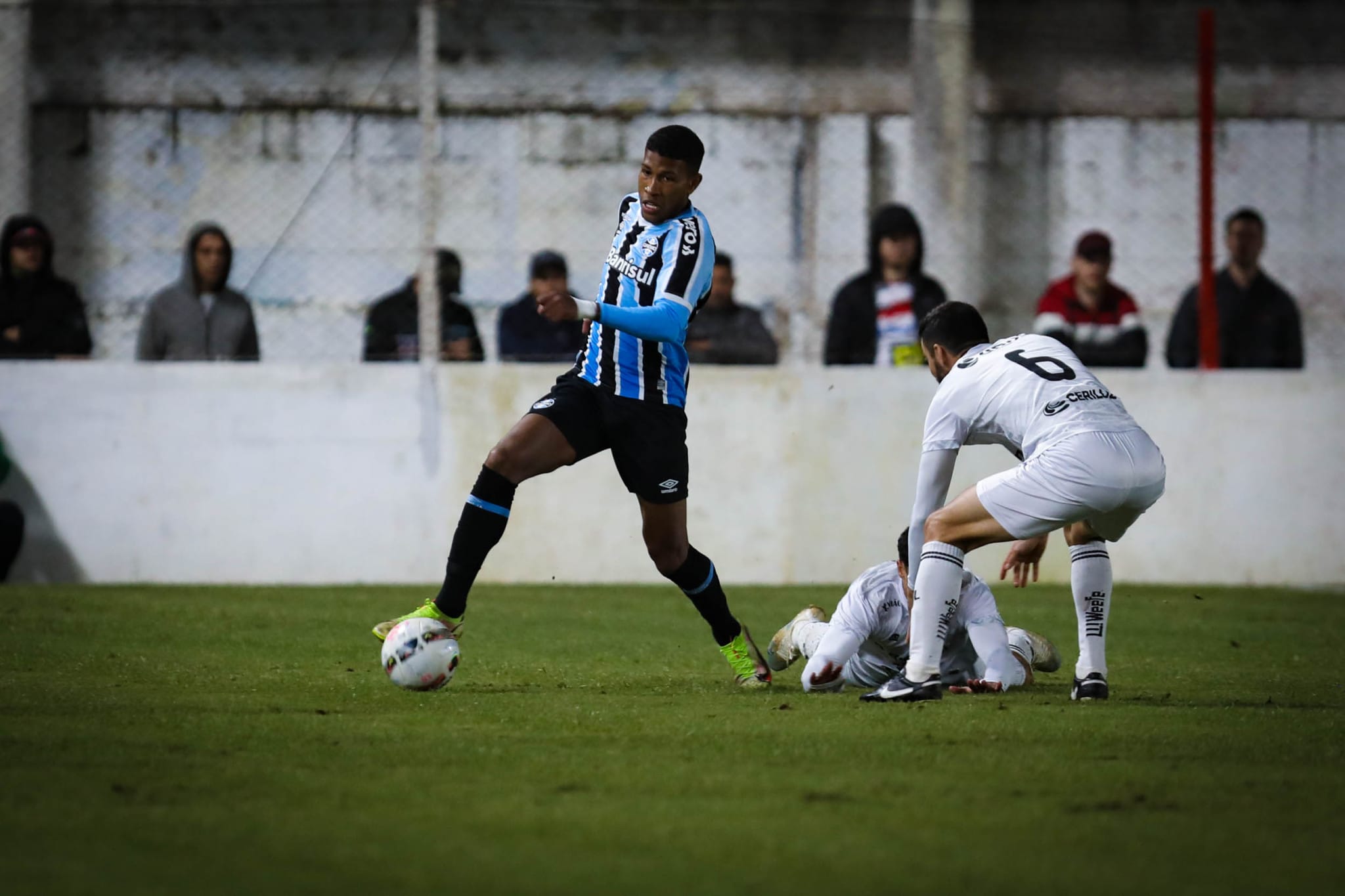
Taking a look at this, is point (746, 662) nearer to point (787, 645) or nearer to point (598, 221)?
point (787, 645)

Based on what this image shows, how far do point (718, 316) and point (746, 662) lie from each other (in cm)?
512

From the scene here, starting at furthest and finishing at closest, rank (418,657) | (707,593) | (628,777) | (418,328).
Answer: (418,328)
(707,593)
(418,657)
(628,777)

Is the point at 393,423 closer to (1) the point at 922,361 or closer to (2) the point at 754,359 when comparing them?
(2) the point at 754,359

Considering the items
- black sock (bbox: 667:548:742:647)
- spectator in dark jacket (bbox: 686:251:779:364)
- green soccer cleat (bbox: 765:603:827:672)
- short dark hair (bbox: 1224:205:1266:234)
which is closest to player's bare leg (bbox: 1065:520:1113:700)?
green soccer cleat (bbox: 765:603:827:672)

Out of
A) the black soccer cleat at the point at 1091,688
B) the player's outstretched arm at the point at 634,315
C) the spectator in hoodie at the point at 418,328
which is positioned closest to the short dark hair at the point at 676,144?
the player's outstretched arm at the point at 634,315

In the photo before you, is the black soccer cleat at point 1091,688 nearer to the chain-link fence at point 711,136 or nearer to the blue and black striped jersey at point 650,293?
the blue and black striped jersey at point 650,293

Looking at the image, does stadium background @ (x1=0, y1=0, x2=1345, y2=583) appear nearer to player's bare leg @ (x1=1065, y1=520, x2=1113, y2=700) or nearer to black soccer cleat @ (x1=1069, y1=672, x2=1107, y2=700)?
player's bare leg @ (x1=1065, y1=520, x2=1113, y2=700)

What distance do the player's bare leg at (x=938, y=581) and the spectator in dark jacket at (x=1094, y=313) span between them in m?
5.82

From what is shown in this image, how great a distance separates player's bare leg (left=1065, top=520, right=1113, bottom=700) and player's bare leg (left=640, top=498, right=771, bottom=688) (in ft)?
3.87

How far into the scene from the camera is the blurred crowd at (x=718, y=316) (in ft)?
38.0

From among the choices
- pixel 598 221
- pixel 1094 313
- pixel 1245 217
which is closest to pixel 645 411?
pixel 1094 313

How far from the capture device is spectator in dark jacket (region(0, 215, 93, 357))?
→ 11.5 metres

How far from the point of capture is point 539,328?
1194 centimetres

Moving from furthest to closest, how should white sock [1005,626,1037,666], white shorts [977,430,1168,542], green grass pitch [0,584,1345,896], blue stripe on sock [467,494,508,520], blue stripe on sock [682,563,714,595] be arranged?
white sock [1005,626,1037,666] < blue stripe on sock [682,563,714,595] < blue stripe on sock [467,494,508,520] < white shorts [977,430,1168,542] < green grass pitch [0,584,1345,896]
